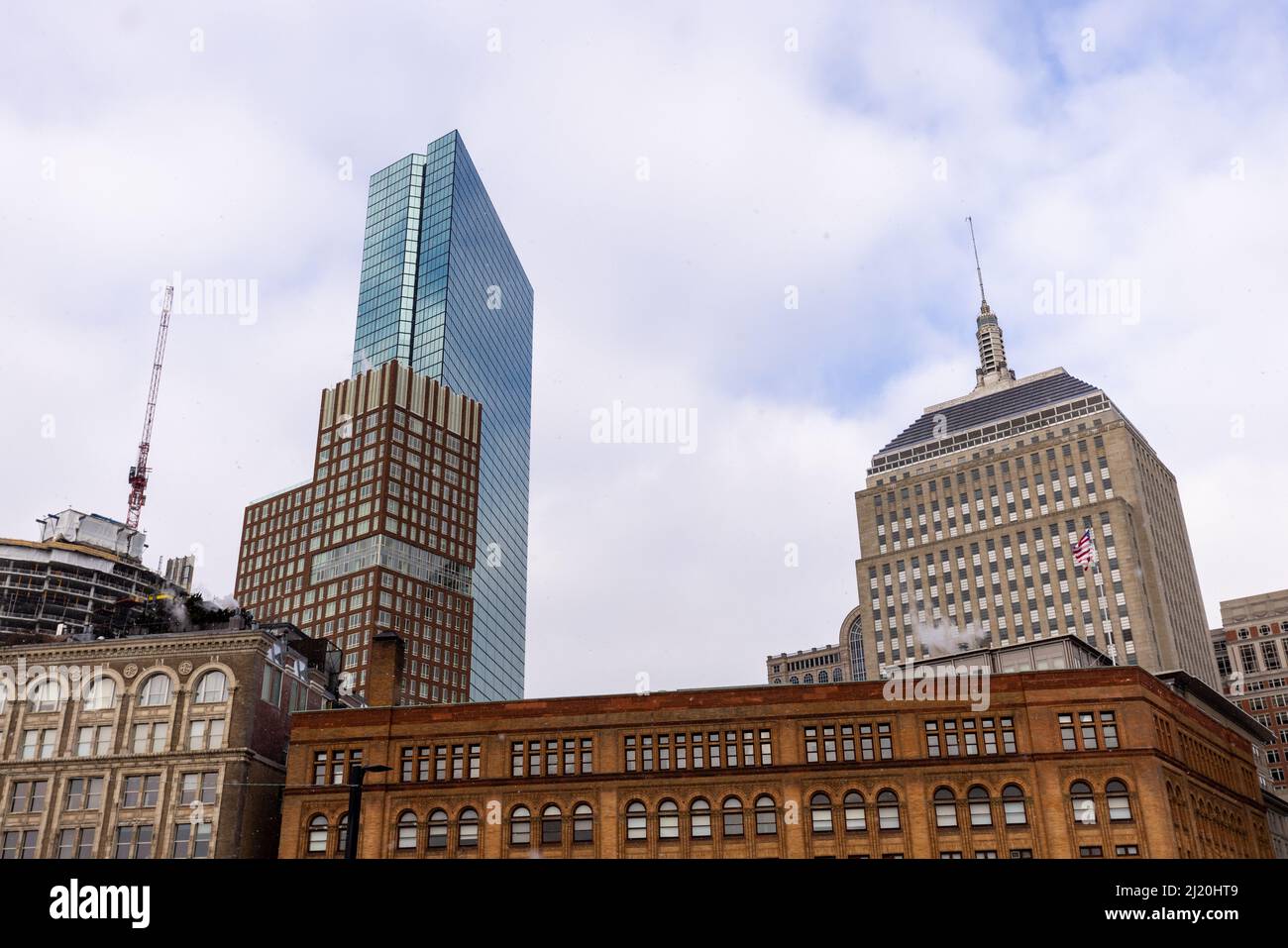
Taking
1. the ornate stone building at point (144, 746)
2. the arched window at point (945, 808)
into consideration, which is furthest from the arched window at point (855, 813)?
the ornate stone building at point (144, 746)

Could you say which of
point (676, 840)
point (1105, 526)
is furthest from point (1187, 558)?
point (676, 840)

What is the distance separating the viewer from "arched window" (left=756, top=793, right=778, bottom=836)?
6824 centimetres

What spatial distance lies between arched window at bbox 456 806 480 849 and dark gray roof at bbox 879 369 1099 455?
117 m

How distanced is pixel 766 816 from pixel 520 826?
15.1 m

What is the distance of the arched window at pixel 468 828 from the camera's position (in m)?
70.1

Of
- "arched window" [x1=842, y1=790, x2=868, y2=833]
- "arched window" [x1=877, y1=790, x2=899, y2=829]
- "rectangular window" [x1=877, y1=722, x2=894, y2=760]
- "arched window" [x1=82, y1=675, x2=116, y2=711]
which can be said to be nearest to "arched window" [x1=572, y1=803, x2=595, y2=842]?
"arched window" [x1=842, y1=790, x2=868, y2=833]

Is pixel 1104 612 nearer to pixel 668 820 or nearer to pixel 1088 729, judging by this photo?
pixel 1088 729

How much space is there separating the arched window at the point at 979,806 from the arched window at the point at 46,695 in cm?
5916

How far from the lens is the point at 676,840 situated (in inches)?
2731

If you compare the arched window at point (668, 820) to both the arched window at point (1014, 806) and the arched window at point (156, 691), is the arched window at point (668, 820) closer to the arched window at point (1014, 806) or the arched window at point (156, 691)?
the arched window at point (1014, 806)

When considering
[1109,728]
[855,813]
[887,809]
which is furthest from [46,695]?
[1109,728]

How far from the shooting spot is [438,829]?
70.8 meters

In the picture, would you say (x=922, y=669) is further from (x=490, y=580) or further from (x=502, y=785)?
(x=490, y=580)
